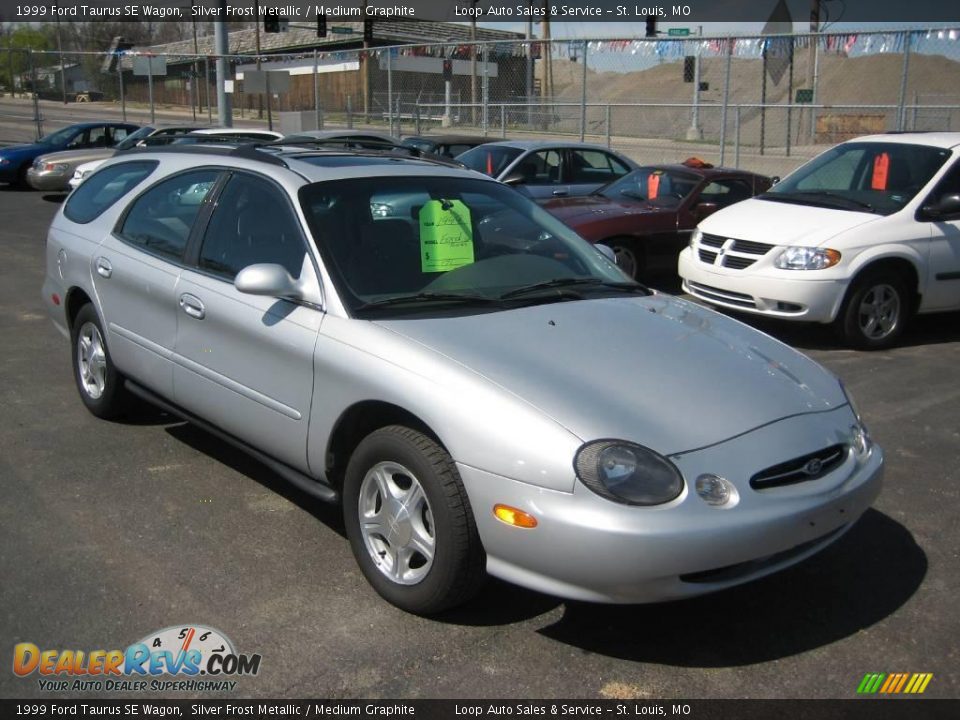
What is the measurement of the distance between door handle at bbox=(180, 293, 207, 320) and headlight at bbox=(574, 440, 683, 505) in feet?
7.07

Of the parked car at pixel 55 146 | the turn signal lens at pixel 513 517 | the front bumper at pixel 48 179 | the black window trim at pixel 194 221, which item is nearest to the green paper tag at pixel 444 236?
the black window trim at pixel 194 221

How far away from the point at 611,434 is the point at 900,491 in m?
2.38

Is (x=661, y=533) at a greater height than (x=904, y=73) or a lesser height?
lesser

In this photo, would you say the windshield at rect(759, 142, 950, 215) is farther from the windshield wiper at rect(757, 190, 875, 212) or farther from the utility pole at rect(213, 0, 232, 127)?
the utility pole at rect(213, 0, 232, 127)

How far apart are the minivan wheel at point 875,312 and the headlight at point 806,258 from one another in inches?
12.3

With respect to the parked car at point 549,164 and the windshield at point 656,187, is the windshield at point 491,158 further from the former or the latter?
the windshield at point 656,187

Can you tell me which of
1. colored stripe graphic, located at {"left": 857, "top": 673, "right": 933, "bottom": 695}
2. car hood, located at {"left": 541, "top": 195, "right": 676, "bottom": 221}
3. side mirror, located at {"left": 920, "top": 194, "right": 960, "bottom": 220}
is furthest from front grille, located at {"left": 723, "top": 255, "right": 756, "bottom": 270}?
colored stripe graphic, located at {"left": 857, "top": 673, "right": 933, "bottom": 695}

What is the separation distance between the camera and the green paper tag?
4215mm

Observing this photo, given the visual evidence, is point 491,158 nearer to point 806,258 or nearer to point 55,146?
point 806,258

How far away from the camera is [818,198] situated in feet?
28.1

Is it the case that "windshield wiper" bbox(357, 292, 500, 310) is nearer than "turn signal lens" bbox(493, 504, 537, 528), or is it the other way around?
"turn signal lens" bbox(493, 504, 537, 528)

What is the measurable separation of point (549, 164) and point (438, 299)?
28.1 feet

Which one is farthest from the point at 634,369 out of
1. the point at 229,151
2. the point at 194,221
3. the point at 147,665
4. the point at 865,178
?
the point at 865,178

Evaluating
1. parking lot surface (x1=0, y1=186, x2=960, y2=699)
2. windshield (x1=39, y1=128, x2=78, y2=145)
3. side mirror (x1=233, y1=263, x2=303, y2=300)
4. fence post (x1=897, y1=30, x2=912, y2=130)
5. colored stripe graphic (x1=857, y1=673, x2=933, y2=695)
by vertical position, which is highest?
fence post (x1=897, y1=30, x2=912, y2=130)
